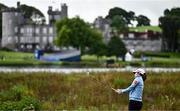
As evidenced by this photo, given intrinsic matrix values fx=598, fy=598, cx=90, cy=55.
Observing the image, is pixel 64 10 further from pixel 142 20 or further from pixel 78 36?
pixel 78 36

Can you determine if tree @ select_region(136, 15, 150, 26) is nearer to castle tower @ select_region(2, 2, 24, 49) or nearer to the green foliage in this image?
castle tower @ select_region(2, 2, 24, 49)

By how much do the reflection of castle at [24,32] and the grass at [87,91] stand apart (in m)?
106

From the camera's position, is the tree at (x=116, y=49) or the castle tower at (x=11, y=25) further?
the castle tower at (x=11, y=25)

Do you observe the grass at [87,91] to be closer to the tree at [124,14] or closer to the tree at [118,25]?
the tree at [118,25]

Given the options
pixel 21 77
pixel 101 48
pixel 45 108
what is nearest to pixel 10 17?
pixel 101 48

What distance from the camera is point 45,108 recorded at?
1739 centimetres

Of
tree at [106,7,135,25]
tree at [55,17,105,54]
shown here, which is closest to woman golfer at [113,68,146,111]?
tree at [55,17,105,54]

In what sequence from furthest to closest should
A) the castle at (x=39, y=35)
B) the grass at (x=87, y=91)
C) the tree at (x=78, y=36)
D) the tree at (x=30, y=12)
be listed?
the tree at (x=30, y=12)
the castle at (x=39, y=35)
the tree at (x=78, y=36)
the grass at (x=87, y=91)

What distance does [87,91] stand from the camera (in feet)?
71.1

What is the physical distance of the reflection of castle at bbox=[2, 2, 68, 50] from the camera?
134 metres

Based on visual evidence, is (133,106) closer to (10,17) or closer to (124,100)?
(124,100)

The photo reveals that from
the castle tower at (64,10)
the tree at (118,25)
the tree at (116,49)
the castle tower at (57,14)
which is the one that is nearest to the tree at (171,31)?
the tree at (118,25)

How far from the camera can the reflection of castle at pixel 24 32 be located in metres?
134

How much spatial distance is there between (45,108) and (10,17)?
120m
